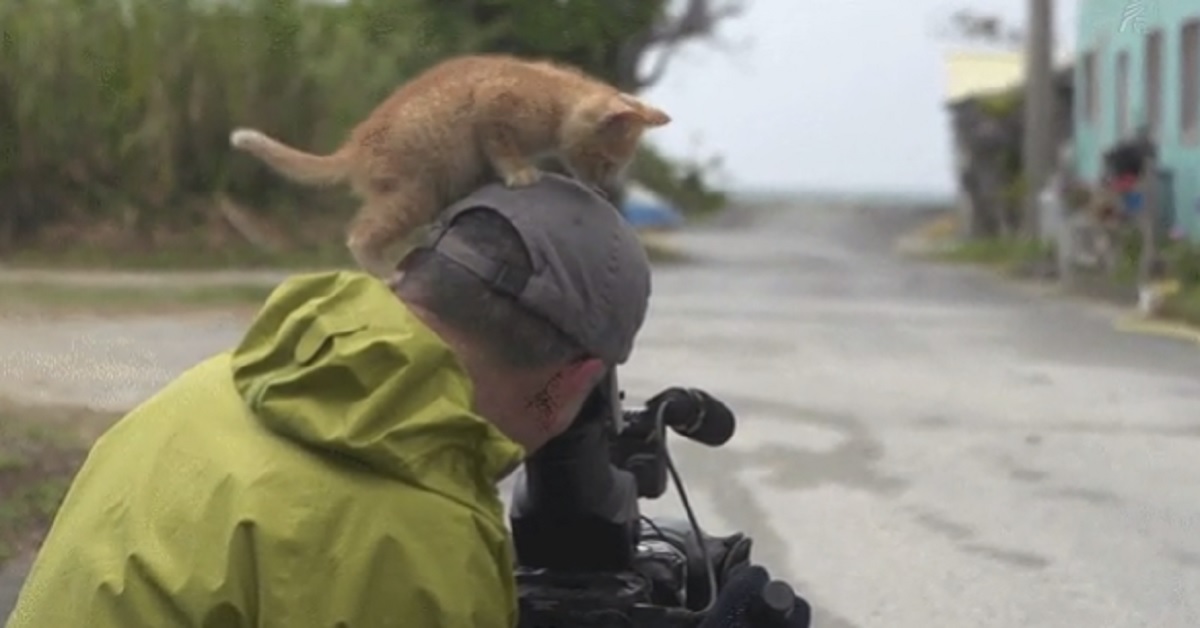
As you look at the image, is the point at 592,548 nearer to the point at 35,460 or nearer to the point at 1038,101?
the point at 35,460

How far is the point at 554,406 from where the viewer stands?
1642mm

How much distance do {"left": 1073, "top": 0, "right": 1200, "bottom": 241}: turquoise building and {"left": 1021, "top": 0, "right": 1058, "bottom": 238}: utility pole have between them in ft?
1.44

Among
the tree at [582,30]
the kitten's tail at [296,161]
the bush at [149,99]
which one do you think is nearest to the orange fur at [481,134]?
the kitten's tail at [296,161]

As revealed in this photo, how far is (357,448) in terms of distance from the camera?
1.41m

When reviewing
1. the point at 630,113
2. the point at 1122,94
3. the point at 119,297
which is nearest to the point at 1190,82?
the point at 1122,94

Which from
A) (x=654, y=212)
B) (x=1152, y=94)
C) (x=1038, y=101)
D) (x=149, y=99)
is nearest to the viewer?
(x=149, y=99)

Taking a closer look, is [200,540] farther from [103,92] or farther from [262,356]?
[103,92]

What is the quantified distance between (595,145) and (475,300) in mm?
428

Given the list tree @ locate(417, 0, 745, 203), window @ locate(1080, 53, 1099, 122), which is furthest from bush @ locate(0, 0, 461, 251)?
window @ locate(1080, 53, 1099, 122)

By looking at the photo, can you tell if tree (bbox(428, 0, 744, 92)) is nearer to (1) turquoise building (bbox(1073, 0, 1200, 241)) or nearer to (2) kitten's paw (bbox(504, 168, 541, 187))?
(1) turquoise building (bbox(1073, 0, 1200, 241))

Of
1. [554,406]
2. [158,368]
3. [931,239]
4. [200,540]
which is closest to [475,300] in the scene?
[554,406]

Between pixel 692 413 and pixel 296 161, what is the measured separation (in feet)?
2.19

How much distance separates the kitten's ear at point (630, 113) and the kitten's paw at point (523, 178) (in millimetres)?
184

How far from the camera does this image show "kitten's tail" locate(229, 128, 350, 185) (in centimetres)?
231
